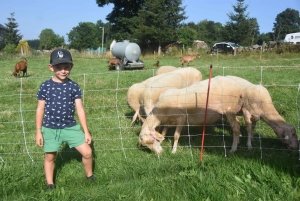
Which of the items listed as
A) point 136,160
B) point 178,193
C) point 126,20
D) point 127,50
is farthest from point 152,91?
point 126,20

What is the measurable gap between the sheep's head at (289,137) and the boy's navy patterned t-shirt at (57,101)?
12.6ft

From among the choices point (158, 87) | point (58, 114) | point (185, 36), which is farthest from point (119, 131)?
point (185, 36)

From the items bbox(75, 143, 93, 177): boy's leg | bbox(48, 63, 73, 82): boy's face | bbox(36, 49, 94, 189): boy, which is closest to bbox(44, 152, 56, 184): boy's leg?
bbox(36, 49, 94, 189): boy

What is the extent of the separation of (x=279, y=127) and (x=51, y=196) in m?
4.20

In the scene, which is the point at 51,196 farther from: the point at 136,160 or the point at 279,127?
the point at 279,127

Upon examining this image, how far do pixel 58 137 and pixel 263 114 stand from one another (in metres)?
3.87

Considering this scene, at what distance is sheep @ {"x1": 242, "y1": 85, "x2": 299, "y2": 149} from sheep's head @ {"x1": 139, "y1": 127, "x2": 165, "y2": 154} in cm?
174

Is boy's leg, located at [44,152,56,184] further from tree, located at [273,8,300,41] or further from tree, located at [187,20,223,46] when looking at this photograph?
tree, located at [273,8,300,41]

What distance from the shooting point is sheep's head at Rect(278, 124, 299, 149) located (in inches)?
213

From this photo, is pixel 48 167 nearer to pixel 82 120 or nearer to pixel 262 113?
pixel 82 120

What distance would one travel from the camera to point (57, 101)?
3.88m

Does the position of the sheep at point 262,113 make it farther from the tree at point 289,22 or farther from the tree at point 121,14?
the tree at point 289,22

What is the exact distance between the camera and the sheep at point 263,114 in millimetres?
5531

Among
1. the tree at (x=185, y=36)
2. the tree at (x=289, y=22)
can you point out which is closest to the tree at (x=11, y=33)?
the tree at (x=185, y=36)
